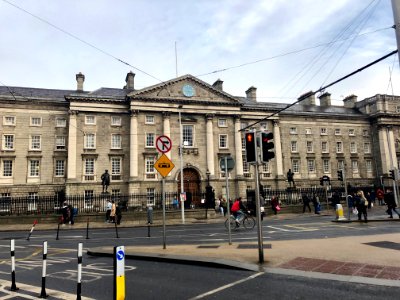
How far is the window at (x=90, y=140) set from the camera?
4322 centimetres

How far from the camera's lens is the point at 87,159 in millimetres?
42875

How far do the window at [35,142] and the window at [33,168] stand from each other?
172cm

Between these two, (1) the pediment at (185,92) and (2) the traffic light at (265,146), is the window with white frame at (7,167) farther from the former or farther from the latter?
(2) the traffic light at (265,146)

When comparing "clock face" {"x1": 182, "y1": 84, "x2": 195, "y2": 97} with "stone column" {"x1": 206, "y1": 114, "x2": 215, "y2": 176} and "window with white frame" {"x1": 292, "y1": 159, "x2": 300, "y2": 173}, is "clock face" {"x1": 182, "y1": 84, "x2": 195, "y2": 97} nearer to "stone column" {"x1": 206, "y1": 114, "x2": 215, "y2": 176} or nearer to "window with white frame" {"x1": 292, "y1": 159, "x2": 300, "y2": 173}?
"stone column" {"x1": 206, "y1": 114, "x2": 215, "y2": 176}

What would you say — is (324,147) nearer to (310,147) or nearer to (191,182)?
(310,147)

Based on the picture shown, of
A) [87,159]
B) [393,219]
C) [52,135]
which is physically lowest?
[393,219]

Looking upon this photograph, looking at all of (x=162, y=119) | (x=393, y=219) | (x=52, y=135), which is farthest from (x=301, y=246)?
(x=52, y=135)

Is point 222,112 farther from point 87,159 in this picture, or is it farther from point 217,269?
point 217,269

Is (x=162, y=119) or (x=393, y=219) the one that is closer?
(x=393, y=219)

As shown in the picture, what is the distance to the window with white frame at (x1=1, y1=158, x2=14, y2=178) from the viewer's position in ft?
134

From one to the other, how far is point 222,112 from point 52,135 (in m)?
23.5

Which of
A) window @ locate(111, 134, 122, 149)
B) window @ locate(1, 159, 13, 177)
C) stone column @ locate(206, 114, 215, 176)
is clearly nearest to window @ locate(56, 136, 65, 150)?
window @ locate(1, 159, 13, 177)

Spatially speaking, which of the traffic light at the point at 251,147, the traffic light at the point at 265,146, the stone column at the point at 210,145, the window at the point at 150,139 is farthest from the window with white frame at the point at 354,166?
the traffic light at the point at 251,147

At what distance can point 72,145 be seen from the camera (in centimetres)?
4178
